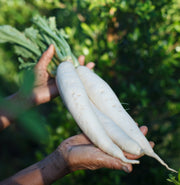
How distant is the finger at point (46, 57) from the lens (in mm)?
1662

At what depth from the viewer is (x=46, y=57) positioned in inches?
65.4

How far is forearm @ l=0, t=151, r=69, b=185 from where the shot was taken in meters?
1.17

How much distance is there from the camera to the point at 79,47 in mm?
1867

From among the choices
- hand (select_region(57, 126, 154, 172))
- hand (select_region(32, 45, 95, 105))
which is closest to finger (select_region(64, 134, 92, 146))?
hand (select_region(57, 126, 154, 172))

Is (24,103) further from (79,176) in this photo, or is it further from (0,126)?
(79,176)

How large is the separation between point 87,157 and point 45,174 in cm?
32

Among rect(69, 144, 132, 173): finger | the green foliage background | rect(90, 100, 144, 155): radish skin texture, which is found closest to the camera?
rect(69, 144, 132, 173): finger

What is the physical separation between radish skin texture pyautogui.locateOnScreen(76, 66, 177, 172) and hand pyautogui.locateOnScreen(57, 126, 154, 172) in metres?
0.12

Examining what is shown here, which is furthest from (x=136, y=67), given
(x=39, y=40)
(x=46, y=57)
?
(x=39, y=40)

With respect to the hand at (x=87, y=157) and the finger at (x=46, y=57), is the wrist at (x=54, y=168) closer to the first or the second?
the hand at (x=87, y=157)

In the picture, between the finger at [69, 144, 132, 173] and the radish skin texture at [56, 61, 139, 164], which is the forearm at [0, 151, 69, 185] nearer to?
the finger at [69, 144, 132, 173]

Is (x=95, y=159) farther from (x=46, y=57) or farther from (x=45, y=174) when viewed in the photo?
(x=46, y=57)

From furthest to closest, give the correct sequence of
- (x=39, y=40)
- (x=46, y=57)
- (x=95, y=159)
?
(x=39, y=40), (x=46, y=57), (x=95, y=159)

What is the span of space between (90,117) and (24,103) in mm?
639
